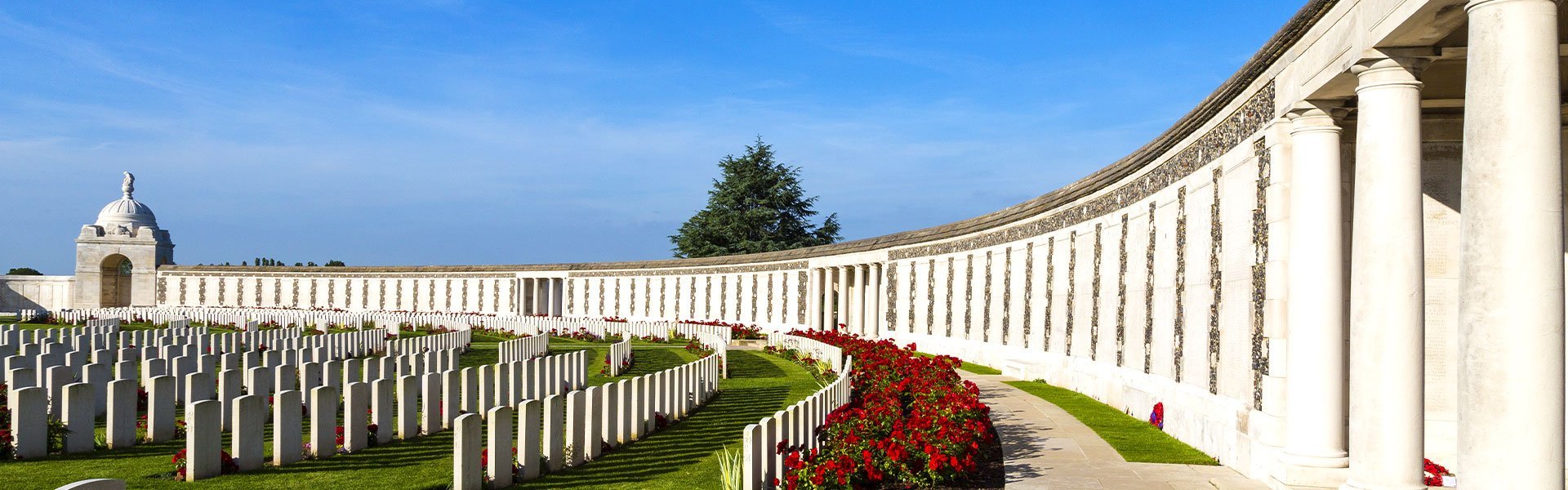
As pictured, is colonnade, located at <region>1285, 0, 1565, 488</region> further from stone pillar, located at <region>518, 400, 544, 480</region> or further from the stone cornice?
stone pillar, located at <region>518, 400, 544, 480</region>

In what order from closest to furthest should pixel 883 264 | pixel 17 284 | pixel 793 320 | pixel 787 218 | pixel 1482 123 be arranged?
pixel 1482 123 → pixel 883 264 → pixel 793 320 → pixel 17 284 → pixel 787 218

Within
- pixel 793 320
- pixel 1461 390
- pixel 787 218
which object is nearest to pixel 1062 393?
pixel 1461 390

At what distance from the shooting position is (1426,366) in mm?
10758

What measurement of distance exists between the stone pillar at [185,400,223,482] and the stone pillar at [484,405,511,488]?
233 cm

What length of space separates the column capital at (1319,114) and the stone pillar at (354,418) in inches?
366

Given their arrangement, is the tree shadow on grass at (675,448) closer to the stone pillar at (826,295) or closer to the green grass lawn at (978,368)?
the green grass lawn at (978,368)

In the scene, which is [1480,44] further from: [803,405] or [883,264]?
[883,264]

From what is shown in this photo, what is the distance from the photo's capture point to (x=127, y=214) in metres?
61.7

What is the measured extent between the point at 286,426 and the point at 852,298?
34.2 metres

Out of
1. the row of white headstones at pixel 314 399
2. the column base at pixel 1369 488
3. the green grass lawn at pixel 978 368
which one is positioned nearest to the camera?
the column base at pixel 1369 488

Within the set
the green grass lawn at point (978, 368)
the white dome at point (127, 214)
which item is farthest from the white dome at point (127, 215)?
the green grass lawn at point (978, 368)

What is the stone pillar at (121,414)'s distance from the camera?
11.3 meters

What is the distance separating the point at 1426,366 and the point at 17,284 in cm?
6613

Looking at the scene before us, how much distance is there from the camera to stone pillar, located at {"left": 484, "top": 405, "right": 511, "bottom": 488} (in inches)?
374
